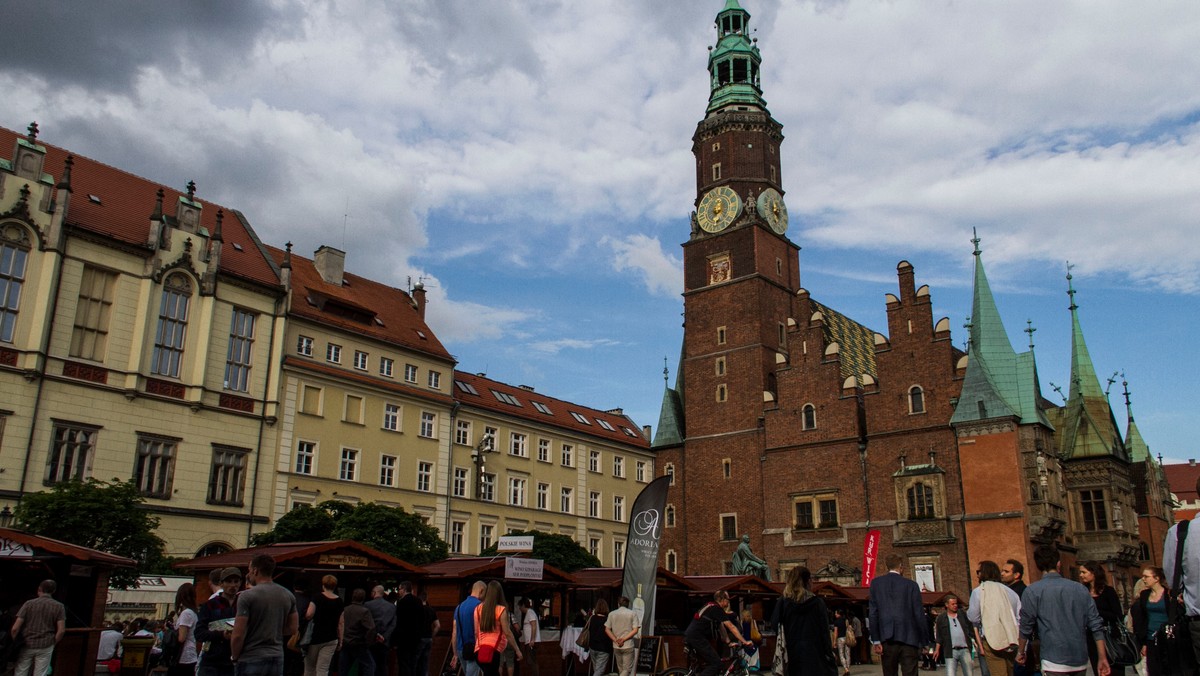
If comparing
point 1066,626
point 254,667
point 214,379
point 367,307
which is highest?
point 367,307

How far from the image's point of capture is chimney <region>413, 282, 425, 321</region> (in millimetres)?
50469

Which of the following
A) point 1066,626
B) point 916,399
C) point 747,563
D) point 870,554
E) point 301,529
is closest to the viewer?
point 1066,626

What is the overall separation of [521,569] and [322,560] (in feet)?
13.1

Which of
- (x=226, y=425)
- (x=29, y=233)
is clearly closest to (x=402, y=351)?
(x=226, y=425)

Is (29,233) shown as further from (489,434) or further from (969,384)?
(969,384)

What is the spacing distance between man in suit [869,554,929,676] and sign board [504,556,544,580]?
31.8ft

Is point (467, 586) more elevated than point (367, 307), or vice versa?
point (367, 307)

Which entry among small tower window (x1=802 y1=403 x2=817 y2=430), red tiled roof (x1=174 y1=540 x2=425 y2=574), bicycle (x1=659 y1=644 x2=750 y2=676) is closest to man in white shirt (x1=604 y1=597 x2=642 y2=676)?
bicycle (x1=659 y1=644 x2=750 y2=676)

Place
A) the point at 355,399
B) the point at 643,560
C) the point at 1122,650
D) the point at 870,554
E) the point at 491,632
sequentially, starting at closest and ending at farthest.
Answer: the point at 1122,650 → the point at 491,632 → the point at 643,560 → the point at 355,399 → the point at 870,554

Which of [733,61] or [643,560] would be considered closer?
[643,560]

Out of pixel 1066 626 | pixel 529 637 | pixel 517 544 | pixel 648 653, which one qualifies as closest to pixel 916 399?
pixel 517 544

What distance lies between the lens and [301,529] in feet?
101

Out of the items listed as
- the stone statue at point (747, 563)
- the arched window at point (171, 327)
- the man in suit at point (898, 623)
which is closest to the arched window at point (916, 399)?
the stone statue at point (747, 563)

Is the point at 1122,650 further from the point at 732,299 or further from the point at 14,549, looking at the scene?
the point at 732,299
